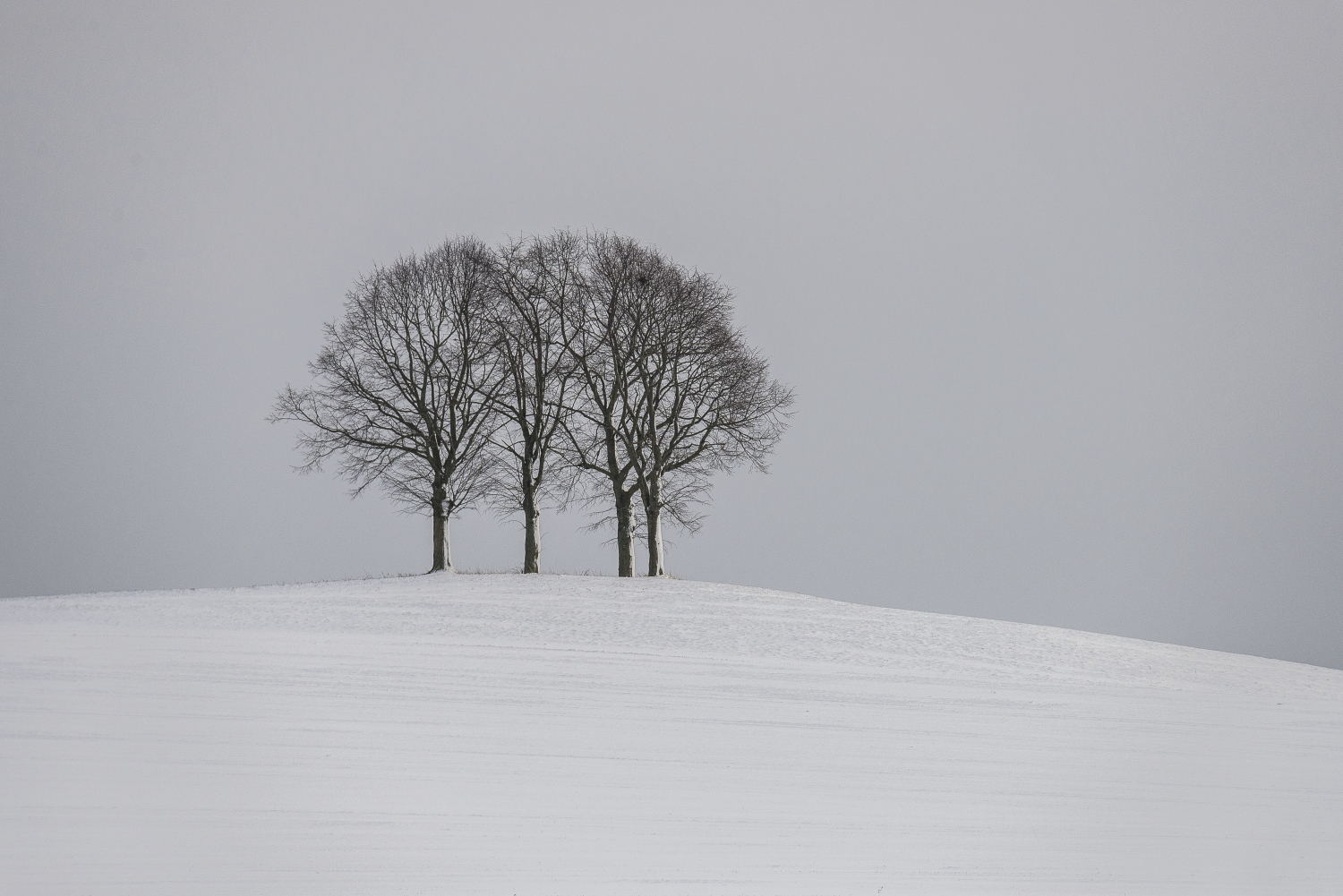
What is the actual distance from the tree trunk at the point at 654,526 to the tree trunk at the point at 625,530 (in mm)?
467

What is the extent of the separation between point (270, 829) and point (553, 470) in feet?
60.0

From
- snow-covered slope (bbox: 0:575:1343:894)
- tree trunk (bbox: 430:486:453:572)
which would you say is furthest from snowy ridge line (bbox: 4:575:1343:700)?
tree trunk (bbox: 430:486:453:572)

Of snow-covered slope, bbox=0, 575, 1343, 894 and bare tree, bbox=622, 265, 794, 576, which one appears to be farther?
bare tree, bbox=622, 265, 794, 576

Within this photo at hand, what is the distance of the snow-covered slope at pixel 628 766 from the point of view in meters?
8.07

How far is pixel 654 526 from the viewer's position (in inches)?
1011

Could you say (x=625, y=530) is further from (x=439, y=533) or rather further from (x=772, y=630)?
(x=772, y=630)

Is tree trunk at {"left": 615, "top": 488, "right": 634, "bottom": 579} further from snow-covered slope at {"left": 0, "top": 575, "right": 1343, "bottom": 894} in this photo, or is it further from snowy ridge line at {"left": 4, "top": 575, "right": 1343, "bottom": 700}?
snow-covered slope at {"left": 0, "top": 575, "right": 1343, "bottom": 894}

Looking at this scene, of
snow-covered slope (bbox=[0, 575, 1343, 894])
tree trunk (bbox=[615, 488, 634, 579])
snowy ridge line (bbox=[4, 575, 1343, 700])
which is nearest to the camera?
snow-covered slope (bbox=[0, 575, 1343, 894])

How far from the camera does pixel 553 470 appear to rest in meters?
26.4

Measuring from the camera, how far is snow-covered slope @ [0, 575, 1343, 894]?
26.5 ft

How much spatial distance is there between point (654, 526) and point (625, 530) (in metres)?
0.72

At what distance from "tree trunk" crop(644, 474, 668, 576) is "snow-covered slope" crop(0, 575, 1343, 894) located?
8.79 m

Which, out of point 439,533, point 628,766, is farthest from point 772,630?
point 439,533

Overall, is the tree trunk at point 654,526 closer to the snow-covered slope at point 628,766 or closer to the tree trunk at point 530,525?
the tree trunk at point 530,525
